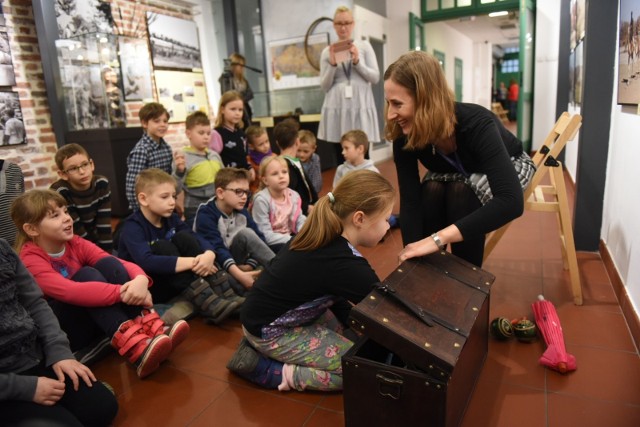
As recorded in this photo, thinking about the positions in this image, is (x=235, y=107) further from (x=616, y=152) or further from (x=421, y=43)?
(x=421, y=43)

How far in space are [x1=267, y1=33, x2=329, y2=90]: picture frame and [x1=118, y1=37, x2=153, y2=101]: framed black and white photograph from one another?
88.6 inches

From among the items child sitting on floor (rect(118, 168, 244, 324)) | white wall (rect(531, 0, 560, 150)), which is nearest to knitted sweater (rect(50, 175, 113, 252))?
child sitting on floor (rect(118, 168, 244, 324))

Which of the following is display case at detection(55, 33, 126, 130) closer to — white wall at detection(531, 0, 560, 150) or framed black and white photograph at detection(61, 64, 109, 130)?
framed black and white photograph at detection(61, 64, 109, 130)

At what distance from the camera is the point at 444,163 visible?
6.79 ft

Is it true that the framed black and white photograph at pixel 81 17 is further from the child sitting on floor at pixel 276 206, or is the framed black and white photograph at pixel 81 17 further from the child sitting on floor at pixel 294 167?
the child sitting on floor at pixel 276 206

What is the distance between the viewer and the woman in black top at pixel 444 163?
1.73 metres

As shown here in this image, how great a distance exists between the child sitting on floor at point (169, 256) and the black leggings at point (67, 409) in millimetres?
748

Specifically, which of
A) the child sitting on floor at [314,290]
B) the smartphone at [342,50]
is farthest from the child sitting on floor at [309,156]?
the child sitting on floor at [314,290]

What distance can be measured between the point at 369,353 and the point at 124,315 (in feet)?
3.51

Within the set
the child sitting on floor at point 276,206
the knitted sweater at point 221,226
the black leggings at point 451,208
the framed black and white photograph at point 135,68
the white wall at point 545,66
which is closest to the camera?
the black leggings at point 451,208

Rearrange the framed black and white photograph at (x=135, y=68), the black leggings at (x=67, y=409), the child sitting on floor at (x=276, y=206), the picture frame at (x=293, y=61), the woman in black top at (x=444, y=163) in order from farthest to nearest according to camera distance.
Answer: the picture frame at (x=293, y=61) < the framed black and white photograph at (x=135, y=68) < the child sitting on floor at (x=276, y=206) < the woman in black top at (x=444, y=163) < the black leggings at (x=67, y=409)

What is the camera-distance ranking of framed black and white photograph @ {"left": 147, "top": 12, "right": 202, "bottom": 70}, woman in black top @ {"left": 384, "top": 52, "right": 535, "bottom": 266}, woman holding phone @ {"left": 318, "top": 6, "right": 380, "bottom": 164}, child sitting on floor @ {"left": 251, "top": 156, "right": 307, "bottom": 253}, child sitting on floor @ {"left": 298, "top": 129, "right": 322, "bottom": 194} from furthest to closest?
framed black and white photograph @ {"left": 147, "top": 12, "right": 202, "bottom": 70} < woman holding phone @ {"left": 318, "top": 6, "right": 380, "bottom": 164} < child sitting on floor @ {"left": 298, "top": 129, "right": 322, "bottom": 194} < child sitting on floor @ {"left": 251, "top": 156, "right": 307, "bottom": 253} < woman in black top @ {"left": 384, "top": 52, "right": 535, "bottom": 266}

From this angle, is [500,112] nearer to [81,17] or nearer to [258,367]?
[81,17]

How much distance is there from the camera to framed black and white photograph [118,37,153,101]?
559 cm
